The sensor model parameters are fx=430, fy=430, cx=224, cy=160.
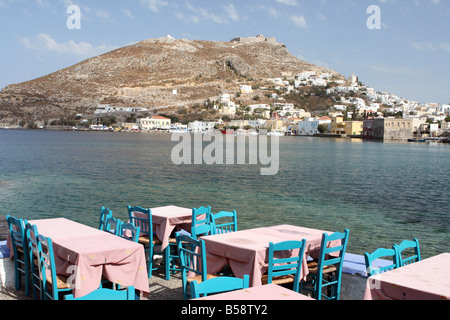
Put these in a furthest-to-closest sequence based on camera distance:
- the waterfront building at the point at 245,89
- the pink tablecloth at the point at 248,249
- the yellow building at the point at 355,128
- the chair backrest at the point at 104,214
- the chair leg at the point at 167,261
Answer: the waterfront building at the point at 245,89, the yellow building at the point at 355,128, the chair backrest at the point at 104,214, the chair leg at the point at 167,261, the pink tablecloth at the point at 248,249

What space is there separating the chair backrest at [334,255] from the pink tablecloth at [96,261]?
5.90ft

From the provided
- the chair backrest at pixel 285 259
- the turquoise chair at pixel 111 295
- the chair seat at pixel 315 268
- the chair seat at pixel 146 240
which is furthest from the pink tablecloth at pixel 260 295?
the chair seat at pixel 146 240

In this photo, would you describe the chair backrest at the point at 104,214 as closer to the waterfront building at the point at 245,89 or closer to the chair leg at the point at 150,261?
the chair leg at the point at 150,261

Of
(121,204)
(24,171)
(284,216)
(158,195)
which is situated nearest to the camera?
(284,216)

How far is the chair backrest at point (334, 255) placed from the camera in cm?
433

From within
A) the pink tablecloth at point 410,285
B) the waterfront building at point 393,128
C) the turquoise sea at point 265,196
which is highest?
the waterfront building at point 393,128

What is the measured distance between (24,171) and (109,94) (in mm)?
133941

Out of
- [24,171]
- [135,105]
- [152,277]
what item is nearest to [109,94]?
[135,105]

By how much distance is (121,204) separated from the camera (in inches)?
596

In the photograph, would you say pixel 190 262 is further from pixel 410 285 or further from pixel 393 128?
pixel 393 128

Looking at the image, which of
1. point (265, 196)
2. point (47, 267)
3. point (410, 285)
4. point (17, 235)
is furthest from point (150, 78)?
point (410, 285)

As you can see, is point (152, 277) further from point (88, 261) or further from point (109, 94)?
point (109, 94)

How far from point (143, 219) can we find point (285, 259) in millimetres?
2455
